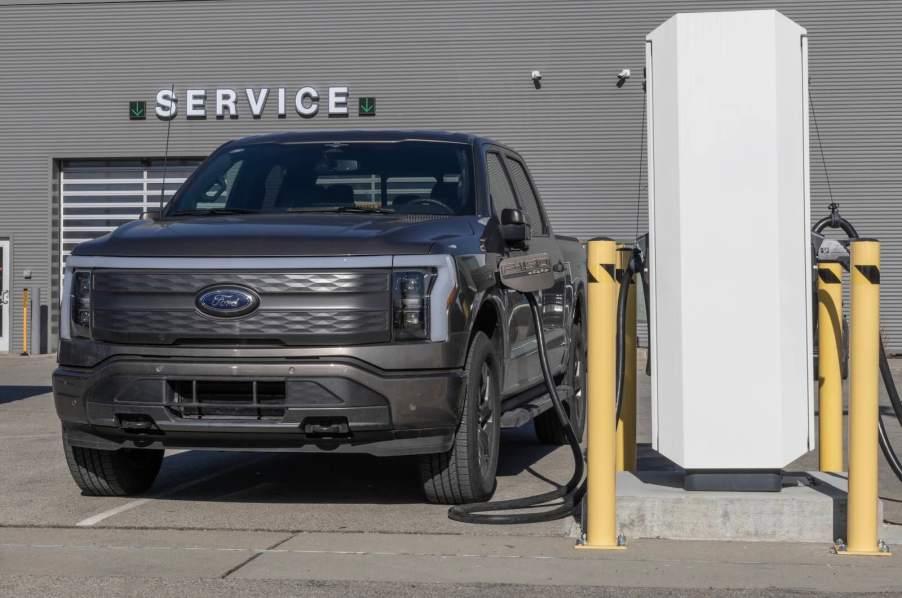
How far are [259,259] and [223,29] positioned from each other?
19566 mm

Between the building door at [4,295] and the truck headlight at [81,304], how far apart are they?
19.5m

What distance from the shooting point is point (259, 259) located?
615 centimetres

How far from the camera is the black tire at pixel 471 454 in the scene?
6449 mm

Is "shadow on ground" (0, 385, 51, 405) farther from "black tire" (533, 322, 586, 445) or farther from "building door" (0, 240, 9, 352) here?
"building door" (0, 240, 9, 352)

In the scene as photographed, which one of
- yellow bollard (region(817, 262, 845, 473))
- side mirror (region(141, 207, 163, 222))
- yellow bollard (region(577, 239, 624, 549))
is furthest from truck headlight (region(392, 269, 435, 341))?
yellow bollard (region(817, 262, 845, 473))

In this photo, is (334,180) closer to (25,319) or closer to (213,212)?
(213,212)

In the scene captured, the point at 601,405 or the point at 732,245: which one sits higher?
the point at 732,245

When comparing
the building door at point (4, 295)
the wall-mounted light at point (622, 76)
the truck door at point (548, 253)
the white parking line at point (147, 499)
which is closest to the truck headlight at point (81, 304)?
the white parking line at point (147, 499)

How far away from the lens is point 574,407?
9672mm

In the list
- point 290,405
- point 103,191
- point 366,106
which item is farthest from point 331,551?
point 103,191

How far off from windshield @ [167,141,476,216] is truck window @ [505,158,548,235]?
1.04 meters

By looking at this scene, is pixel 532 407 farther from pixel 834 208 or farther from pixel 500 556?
pixel 834 208

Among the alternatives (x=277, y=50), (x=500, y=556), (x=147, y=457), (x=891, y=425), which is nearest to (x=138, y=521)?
(x=147, y=457)

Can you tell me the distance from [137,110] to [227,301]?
19788mm
